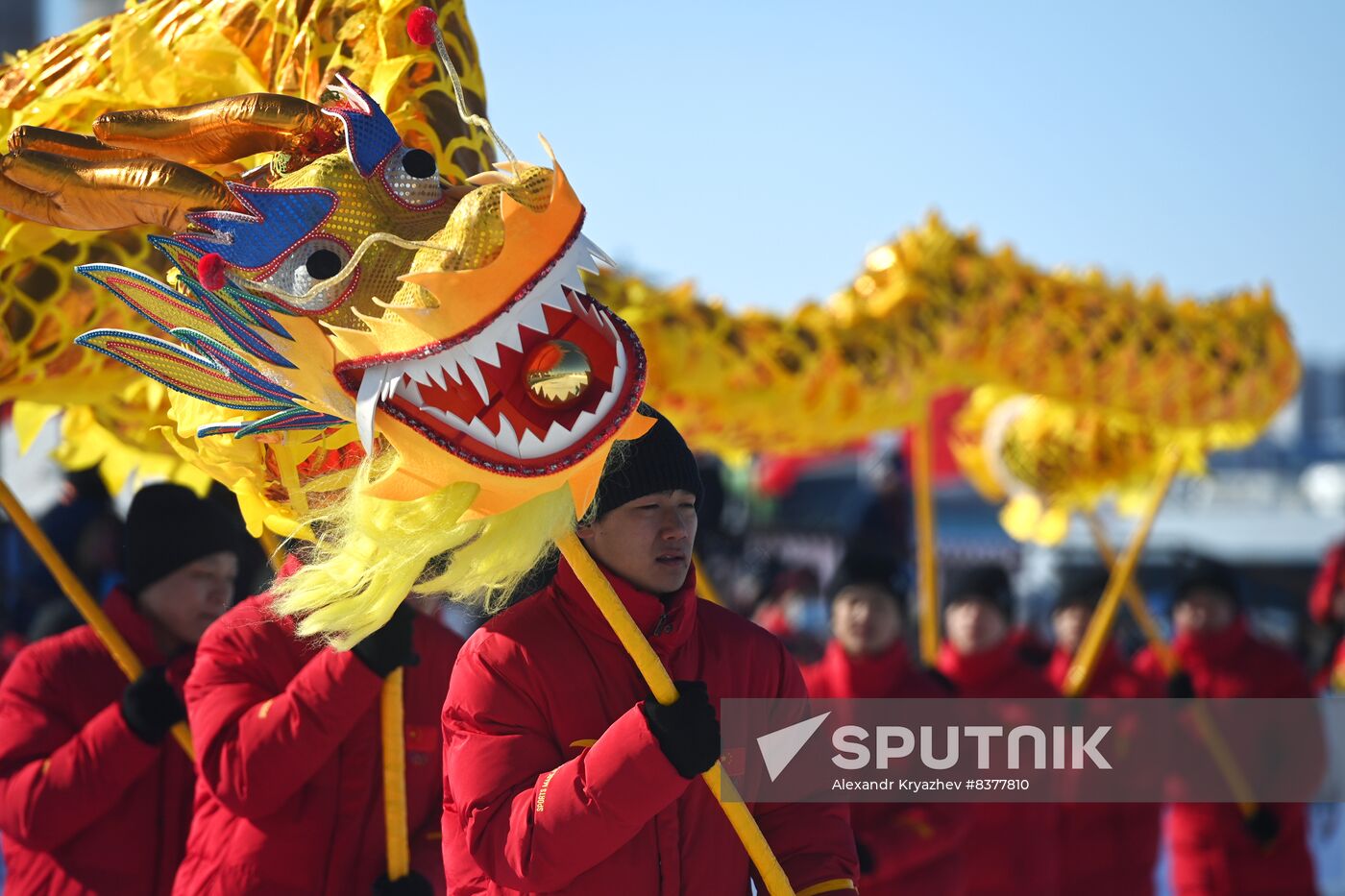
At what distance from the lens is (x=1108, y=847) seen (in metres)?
4.42

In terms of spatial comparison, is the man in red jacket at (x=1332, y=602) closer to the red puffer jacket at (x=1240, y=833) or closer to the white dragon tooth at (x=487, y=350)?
the red puffer jacket at (x=1240, y=833)

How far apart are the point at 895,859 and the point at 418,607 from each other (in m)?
1.07

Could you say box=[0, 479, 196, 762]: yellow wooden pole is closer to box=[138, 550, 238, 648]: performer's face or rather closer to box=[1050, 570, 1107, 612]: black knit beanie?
box=[138, 550, 238, 648]: performer's face

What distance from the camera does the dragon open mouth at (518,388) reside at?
1755 millimetres

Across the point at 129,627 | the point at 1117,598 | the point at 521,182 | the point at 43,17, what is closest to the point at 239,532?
the point at 129,627

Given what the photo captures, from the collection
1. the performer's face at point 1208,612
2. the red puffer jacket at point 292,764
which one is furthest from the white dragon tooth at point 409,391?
the performer's face at point 1208,612

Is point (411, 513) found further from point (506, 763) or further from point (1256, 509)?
point (1256, 509)

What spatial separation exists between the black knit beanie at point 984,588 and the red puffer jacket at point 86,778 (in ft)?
7.99

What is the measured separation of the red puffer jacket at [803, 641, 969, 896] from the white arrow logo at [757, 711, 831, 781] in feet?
2.55

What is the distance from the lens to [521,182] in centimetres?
181

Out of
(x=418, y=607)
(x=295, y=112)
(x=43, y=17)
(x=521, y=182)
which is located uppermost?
(x=43, y=17)

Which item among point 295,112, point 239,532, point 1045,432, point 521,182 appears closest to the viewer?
point 521,182

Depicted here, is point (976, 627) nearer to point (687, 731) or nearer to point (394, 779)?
point (394, 779)

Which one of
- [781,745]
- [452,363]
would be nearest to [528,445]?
[452,363]
